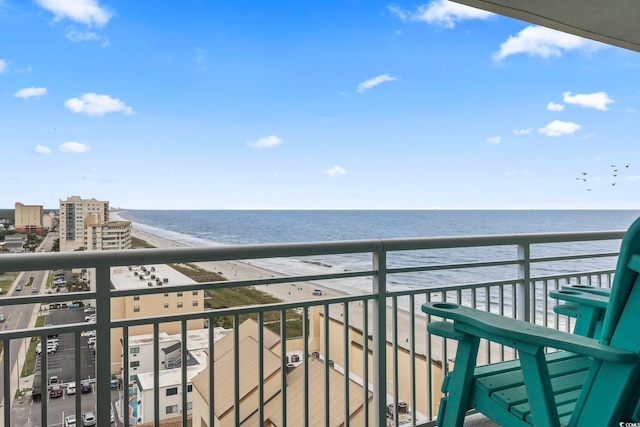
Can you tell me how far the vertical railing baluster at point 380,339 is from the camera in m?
1.88

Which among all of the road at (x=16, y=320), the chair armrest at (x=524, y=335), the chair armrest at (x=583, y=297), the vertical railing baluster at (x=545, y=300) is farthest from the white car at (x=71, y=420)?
the vertical railing baluster at (x=545, y=300)

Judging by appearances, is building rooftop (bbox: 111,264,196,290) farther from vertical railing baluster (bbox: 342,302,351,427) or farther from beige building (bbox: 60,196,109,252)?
beige building (bbox: 60,196,109,252)

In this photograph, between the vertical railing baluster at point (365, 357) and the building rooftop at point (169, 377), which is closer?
the building rooftop at point (169, 377)

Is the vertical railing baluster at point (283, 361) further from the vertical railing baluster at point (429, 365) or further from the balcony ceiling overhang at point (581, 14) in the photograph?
the balcony ceiling overhang at point (581, 14)

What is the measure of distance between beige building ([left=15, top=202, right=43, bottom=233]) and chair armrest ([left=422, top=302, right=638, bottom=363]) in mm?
3819

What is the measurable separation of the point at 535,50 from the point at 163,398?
32423 millimetres

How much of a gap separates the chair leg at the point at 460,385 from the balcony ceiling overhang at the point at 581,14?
173 centimetres

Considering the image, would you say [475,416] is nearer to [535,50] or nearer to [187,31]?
[187,31]

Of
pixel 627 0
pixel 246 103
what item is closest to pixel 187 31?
pixel 246 103

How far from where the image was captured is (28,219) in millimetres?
4504

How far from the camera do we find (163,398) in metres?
1.72

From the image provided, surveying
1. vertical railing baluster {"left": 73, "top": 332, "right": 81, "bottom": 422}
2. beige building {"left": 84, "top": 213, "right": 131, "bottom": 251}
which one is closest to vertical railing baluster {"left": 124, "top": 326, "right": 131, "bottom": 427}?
vertical railing baluster {"left": 73, "top": 332, "right": 81, "bottom": 422}

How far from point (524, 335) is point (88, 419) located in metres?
1.42

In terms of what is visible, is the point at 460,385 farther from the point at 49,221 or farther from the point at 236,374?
the point at 49,221
